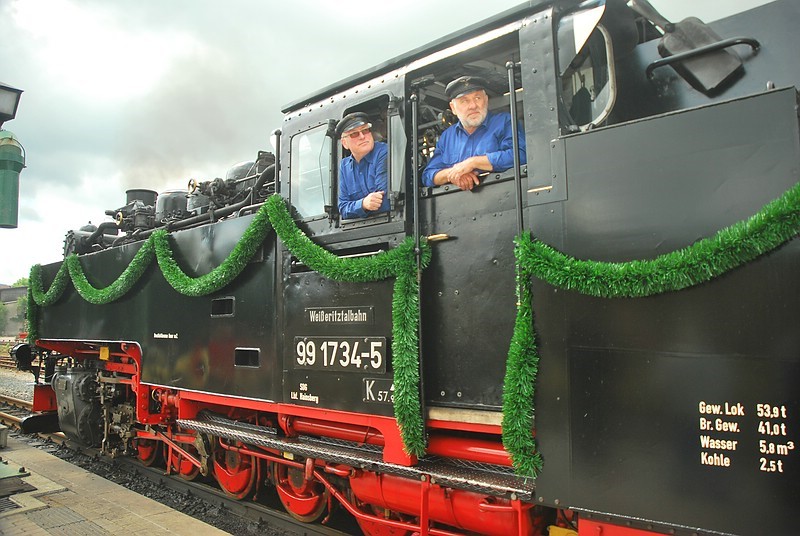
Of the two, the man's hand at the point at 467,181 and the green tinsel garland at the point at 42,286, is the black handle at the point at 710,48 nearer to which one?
the man's hand at the point at 467,181

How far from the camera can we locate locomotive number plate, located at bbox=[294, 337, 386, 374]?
12.2ft

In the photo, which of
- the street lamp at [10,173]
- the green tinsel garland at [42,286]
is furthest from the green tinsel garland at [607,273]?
the green tinsel garland at [42,286]

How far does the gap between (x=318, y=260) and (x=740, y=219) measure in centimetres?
266

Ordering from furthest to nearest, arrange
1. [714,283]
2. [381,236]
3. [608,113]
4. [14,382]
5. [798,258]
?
[14,382] < [381,236] < [608,113] < [714,283] < [798,258]

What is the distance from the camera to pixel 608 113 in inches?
121

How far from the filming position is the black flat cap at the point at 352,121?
4023mm

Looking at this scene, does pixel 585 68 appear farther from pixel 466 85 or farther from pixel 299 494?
pixel 299 494

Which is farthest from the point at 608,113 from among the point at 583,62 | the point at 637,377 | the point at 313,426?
the point at 313,426

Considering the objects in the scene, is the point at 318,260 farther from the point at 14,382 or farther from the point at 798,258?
the point at 14,382

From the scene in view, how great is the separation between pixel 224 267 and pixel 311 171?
1242 mm

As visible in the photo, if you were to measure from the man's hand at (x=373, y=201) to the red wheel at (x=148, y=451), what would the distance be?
518cm

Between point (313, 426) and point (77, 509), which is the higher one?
point (313, 426)

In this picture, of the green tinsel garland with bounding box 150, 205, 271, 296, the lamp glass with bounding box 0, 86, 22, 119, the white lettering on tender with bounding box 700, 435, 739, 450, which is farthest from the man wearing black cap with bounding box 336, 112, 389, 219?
the lamp glass with bounding box 0, 86, 22, 119

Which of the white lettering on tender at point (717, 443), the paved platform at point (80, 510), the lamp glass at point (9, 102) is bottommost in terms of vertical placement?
the paved platform at point (80, 510)
